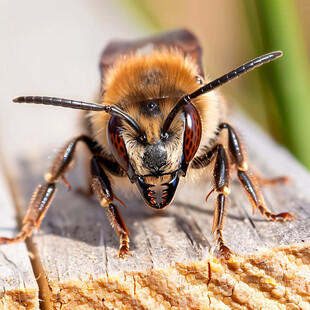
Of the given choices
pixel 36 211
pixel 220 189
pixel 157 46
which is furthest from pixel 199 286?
pixel 157 46

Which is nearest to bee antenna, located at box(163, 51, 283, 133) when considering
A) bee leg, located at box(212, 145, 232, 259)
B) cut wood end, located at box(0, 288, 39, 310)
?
bee leg, located at box(212, 145, 232, 259)

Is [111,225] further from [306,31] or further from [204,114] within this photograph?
[306,31]

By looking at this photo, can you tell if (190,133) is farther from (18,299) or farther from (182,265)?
(18,299)

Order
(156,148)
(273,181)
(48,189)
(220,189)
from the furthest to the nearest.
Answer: (273,181)
(48,189)
(220,189)
(156,148)

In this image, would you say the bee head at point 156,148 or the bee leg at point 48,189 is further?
the bee leg at point 48,189

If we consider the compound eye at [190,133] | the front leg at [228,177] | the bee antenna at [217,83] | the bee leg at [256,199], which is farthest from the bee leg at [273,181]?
the bee antenna at [217,83]

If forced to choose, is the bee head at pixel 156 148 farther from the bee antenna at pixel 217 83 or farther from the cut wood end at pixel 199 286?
the cut wood end at pixel 199 286
